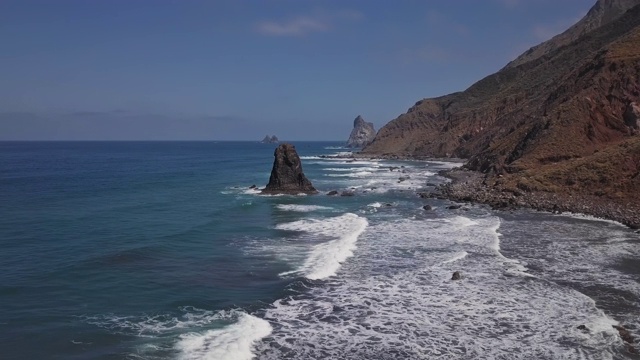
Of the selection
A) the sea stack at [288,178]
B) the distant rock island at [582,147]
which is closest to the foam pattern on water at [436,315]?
the distant rock island at [582,147]

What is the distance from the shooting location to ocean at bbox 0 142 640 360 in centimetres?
1691

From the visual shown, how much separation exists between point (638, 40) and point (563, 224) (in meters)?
41.3

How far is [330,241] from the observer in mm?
32906

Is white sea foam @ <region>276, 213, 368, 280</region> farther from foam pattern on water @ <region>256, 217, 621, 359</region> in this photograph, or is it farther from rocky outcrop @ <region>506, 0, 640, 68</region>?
rocky outcrop @ <region>506, 0, 640, 68</region>

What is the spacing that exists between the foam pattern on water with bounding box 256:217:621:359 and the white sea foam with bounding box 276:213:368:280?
939mm

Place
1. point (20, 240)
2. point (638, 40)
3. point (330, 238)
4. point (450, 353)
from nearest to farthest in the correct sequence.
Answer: point (450, 353)
point (20, 240)
point (330, 238)
point (638, 40)

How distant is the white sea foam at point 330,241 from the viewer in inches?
1024

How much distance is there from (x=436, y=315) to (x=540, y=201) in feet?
101

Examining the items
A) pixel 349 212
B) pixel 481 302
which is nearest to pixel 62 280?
pixel 481 302

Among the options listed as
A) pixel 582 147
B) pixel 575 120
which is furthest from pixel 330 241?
pixel 575 120

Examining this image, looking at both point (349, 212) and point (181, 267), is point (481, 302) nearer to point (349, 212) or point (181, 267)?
point (181, 267)

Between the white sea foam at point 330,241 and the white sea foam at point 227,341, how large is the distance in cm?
646

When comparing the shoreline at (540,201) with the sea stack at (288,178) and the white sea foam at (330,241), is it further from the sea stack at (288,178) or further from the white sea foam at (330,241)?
the white sea foam at (330,241)

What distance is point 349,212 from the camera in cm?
4600
